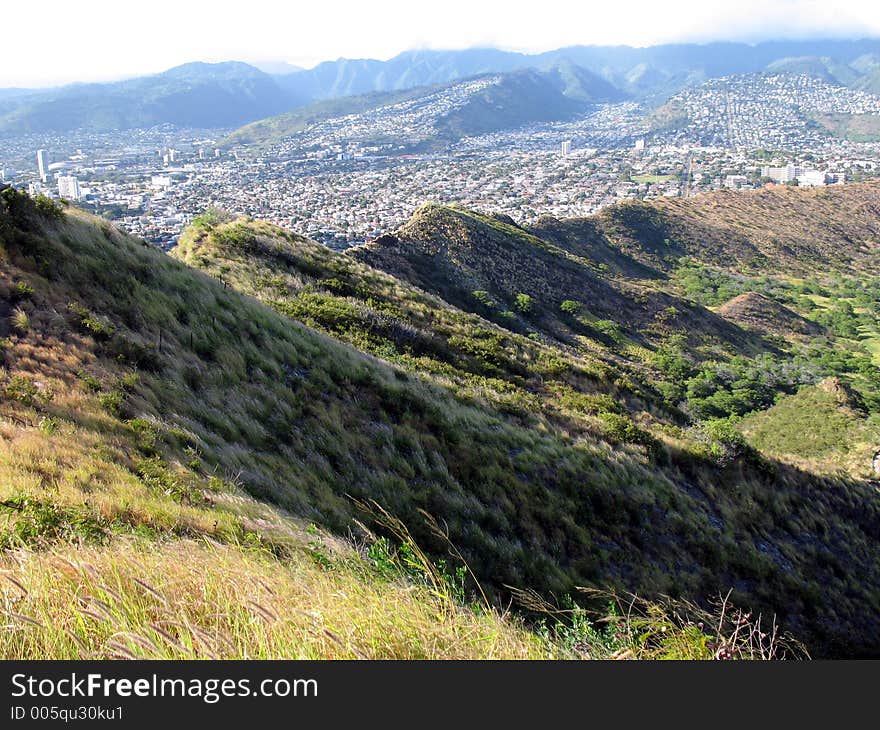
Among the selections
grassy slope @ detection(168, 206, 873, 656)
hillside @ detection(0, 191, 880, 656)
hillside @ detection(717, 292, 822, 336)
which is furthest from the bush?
hillside @ detection(717, 292, 822, 336)

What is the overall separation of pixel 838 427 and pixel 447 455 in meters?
23.1

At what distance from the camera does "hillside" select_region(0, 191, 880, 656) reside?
15.1 feet

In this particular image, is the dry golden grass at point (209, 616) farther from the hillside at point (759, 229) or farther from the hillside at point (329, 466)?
the hillside at point (759, 229)

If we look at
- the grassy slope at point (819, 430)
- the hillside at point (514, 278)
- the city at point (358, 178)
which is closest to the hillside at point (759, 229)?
the hillside at point (514, 278)

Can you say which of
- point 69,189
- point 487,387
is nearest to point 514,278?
point 487,387

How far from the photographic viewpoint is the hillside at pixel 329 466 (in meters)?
4.60

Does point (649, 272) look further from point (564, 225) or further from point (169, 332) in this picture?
point (169, 332)

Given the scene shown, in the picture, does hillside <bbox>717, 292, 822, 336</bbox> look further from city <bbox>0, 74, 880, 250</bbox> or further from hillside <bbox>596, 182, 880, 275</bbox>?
city <bbox>0, 74, 880, 250</bbox>

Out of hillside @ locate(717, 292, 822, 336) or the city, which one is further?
the city

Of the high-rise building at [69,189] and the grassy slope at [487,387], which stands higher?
the high-rise building at [69,189]

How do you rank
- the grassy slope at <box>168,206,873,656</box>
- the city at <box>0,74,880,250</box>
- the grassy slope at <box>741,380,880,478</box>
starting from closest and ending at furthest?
the grassy slope at <box>168,206,873,656</box> < the grassy slope at <box>741,380,880,478</box> < the city at <box>0,74,880,250</box>

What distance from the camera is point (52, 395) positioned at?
631 centimetres

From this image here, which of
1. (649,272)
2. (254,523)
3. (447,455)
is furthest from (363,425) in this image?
(649,272)

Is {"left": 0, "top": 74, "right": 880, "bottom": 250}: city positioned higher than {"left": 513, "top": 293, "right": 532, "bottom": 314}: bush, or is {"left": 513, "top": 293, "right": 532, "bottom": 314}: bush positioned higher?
{"left": 0, "top": 74, "right": 880, "bottom": 250}: city
